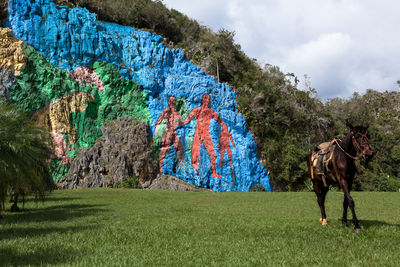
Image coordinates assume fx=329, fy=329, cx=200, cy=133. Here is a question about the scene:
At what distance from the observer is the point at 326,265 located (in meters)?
5.96

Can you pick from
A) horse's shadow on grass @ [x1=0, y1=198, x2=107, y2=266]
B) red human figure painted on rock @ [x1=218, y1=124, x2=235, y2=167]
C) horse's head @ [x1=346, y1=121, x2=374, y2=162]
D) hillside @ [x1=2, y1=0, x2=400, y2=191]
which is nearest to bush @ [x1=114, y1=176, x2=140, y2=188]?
red human figure painted on rock @ [x1=218, y1=124, x2=235, y2=167]

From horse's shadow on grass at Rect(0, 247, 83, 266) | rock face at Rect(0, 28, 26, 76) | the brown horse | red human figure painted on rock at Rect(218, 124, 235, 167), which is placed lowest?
horse's shadow on grass at Rect(0, 247, 83, 266)

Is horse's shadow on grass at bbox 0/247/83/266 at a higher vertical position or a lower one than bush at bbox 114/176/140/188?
lower

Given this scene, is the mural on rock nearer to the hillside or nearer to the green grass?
the hillside

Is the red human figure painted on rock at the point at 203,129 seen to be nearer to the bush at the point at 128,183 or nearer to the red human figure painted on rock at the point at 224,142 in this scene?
the red human figure painted on rock at the point at 224,142

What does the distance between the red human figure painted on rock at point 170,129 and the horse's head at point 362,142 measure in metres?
32.9

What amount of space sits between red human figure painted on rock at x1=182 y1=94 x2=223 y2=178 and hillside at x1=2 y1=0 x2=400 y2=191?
469 centimetres

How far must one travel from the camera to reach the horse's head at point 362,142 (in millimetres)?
9250

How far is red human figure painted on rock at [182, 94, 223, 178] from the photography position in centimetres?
4175

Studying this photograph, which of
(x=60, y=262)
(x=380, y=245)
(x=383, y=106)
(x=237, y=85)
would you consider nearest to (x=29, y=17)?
(x=237, y=85)

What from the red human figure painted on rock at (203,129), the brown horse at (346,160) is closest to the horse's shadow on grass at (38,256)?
the brown horse at (346,160)

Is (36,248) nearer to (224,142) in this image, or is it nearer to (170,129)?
(170,129)

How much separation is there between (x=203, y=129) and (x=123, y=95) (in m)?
11.4

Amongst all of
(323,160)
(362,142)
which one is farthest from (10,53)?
(362,142)
